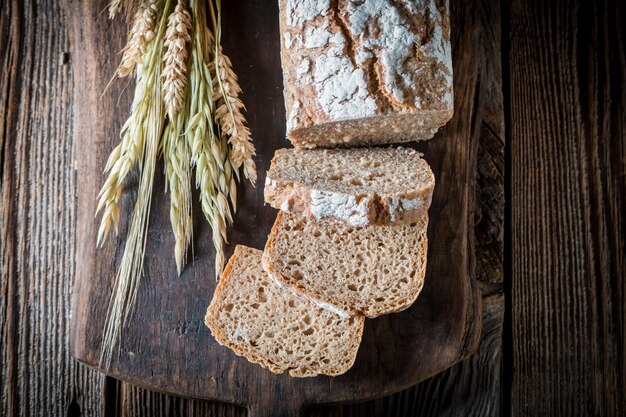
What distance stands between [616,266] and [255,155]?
1.73 metres

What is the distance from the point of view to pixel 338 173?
196 cm

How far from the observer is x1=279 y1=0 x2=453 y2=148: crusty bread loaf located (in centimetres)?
180

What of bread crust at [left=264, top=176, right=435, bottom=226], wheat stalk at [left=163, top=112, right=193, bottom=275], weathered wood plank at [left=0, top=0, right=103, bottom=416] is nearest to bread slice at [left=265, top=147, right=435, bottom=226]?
bread crust at [left=264, top=176, right=435, bottom=226]

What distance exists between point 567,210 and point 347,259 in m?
1.15

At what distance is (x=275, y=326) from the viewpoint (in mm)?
1953

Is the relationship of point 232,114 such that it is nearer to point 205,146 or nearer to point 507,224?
point 205,146

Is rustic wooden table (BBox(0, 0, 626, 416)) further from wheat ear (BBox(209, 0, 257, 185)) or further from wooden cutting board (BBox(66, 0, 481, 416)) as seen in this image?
wheat ear (BBox(209, 0, 257, 185))

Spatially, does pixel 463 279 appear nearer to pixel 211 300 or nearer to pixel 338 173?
pixel 338 173

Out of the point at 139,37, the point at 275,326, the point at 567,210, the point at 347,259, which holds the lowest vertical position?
the point at 275,326

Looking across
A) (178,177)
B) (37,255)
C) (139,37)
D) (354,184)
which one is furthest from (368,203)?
(37,255)

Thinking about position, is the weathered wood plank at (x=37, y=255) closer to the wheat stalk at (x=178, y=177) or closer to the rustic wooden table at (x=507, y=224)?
the rustic wooden table at (x=507, y=224)

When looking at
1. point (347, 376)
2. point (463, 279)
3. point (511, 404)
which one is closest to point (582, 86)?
point (463, 279)

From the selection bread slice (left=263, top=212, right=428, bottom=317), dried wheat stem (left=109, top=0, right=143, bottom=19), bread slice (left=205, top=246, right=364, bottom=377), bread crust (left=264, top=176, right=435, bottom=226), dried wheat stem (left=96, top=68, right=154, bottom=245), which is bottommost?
bread slice (left=205, top=246, right=364, bottom=377)

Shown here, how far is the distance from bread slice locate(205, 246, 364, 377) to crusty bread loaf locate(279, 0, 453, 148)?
0.61 metres
